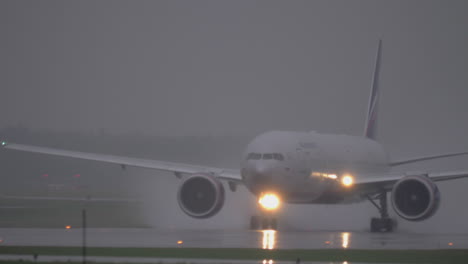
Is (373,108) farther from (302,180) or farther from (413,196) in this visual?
(413,196)

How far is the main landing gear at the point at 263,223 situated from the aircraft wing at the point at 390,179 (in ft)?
15.7

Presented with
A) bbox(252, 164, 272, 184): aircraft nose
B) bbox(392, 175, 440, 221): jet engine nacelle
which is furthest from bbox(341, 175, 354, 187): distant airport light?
bbox(252, 164, 272, 184): aircraft nose

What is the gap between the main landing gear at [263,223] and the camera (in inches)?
1647

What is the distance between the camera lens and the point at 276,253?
26.5 metres

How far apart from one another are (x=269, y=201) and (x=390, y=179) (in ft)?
17.5

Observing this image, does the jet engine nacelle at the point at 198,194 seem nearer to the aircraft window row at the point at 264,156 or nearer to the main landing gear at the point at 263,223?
the main landing gear at the point at 263,223

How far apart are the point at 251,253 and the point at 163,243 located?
4700 millimetres

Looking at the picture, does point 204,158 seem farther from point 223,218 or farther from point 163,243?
point 163,243

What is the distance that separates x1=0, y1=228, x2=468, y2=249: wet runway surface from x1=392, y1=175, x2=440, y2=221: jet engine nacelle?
9.31 feet

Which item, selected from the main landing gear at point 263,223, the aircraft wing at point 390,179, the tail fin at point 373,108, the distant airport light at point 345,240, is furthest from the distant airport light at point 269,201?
the tail fin at point 373,108

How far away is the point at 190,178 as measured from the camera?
4206 cm

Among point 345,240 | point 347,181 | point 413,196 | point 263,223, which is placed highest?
point 347,181

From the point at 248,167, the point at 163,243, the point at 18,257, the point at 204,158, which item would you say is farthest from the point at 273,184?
the point at 204,158

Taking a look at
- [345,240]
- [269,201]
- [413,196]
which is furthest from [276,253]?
[269,201]
